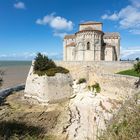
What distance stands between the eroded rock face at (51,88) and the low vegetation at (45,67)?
0.51m

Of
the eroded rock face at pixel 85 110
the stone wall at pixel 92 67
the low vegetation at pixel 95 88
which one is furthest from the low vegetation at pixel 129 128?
the stone wall at pixel 92 67

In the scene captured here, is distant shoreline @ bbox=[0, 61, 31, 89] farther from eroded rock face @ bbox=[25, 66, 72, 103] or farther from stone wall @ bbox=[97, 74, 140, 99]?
stone wall @ bbox=[97, 74, 140, 99]

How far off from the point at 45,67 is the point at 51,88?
2.74 metres

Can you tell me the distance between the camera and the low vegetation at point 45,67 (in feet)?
76.0

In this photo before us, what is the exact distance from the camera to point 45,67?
2356cm

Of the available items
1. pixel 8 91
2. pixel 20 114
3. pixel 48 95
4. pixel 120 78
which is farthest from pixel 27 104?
pixel 120 78

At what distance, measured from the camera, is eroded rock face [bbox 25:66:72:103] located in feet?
73.2

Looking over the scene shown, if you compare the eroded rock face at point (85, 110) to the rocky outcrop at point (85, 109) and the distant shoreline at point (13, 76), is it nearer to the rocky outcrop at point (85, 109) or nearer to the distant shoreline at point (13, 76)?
the rocky outcrop at point (85, 109)

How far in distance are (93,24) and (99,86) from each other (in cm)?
1479

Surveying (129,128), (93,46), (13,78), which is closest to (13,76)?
(13,78)

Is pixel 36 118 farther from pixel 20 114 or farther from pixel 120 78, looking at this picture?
pixel 120 78

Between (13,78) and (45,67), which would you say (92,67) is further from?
(13,78)

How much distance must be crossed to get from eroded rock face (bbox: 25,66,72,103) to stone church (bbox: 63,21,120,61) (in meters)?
6.68

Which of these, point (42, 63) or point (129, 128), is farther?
point (42, 63)
